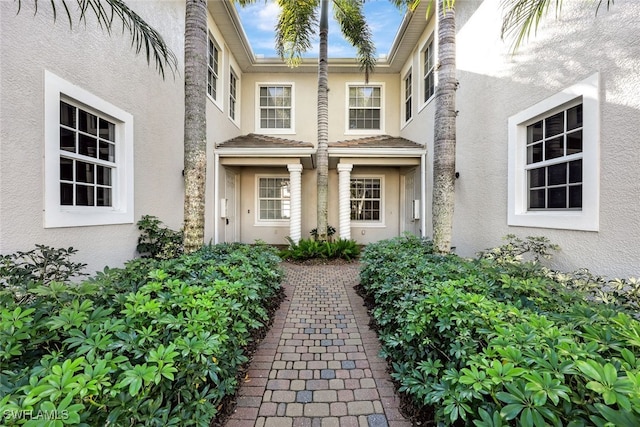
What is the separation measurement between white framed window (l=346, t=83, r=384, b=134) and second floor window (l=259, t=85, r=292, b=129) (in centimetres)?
249

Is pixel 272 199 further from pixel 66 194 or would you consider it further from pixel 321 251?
pixel 66 194

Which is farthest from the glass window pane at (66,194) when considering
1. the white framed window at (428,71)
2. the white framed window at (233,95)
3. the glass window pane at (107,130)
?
the white framed window at (428,71)

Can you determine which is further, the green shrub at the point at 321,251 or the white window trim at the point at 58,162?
the green shrub at the point at 321,251

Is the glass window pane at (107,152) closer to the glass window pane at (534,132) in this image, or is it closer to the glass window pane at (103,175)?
the glass window pane at (103,175)

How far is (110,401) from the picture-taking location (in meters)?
1.32

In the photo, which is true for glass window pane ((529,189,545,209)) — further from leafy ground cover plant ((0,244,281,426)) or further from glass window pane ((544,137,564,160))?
leafy ground cover plant ((0,244,281,426))

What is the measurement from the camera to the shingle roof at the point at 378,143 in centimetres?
898

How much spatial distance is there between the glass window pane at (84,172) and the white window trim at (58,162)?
17.0 inches

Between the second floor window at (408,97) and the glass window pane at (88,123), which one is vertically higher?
the second floor window at (408,97)

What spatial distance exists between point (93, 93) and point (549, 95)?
23.1ft

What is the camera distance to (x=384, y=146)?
8.98 m

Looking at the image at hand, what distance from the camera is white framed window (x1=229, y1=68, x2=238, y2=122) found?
10047 mm

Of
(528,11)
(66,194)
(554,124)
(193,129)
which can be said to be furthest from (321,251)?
(528,11)

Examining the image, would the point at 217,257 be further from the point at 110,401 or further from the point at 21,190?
the point at 110,401
